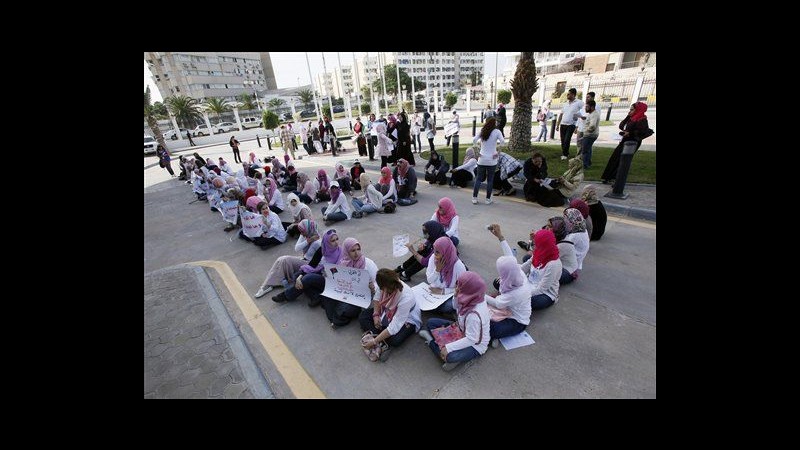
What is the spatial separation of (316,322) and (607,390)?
322 cm

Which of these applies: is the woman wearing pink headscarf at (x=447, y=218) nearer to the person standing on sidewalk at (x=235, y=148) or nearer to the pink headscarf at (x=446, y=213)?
the pink headscarf at (x=446, y=213)

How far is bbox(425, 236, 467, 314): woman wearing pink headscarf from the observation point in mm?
3902

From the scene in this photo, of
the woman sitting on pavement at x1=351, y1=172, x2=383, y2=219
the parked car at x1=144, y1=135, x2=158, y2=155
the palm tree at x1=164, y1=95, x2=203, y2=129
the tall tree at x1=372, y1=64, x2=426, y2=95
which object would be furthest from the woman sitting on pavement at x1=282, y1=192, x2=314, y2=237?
the tall tree at x1=372, y1=64, x2=426, y2=95

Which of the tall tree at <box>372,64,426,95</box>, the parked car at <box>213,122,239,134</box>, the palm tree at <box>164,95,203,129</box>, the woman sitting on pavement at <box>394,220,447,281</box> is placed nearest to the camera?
the woman sitting on pavement at <box>394,220,447,281</box>

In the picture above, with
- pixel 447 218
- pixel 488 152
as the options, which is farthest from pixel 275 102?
pixel 447 218

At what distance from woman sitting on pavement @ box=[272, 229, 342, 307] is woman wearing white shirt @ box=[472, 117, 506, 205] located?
4348 mm

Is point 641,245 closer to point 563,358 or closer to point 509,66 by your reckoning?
point 563,358

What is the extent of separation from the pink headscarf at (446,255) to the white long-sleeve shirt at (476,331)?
0.83 m

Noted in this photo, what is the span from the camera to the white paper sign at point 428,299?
3.95 meters

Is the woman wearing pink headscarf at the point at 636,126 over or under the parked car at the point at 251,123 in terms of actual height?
over

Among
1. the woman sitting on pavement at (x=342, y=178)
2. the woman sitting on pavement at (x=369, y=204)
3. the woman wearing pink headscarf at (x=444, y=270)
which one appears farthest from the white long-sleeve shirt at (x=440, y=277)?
the woman sitting on pavement at (x=342, y=178)

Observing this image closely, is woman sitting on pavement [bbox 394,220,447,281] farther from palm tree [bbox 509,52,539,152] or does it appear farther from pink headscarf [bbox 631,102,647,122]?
palm tree [bbox 509,52,539,152]

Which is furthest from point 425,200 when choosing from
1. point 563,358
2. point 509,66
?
point 509,66

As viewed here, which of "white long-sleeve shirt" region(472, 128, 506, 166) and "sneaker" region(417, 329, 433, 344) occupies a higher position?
"white long-sleeve shirt" region(472, 128, 506, 166)
